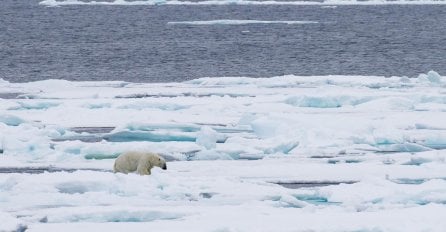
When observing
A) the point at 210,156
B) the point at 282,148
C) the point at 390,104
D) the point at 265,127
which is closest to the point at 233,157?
the point at 210,156

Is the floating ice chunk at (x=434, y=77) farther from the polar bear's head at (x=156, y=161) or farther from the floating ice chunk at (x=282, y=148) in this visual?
the polar bear's head at (x=156, y=161)

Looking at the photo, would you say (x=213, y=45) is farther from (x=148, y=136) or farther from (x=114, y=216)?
(x=114, y=216)

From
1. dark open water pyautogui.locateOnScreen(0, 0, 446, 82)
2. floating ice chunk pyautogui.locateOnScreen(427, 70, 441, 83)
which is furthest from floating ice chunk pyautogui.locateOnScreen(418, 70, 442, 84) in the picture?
dark open water pyautogui.locateOnScreen(0, 0, 446, 82)

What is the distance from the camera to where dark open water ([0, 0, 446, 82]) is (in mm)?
26203

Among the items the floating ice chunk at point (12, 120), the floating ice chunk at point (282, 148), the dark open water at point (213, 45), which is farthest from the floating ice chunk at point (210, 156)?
the dark open water at point (213, 45)

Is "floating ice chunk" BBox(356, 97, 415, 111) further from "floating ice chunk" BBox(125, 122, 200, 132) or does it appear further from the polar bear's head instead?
the polar bear's head

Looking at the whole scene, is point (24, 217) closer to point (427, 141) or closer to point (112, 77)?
point (427, 141)

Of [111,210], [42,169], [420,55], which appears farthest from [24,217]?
[420,55]

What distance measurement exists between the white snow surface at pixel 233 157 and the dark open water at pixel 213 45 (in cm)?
640

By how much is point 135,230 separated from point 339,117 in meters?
6.22

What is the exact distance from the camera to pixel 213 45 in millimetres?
33750

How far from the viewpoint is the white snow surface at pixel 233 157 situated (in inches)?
381

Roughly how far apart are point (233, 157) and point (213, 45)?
21172 mm

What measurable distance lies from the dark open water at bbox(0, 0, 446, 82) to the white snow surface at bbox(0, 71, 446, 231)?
640 centimetres
